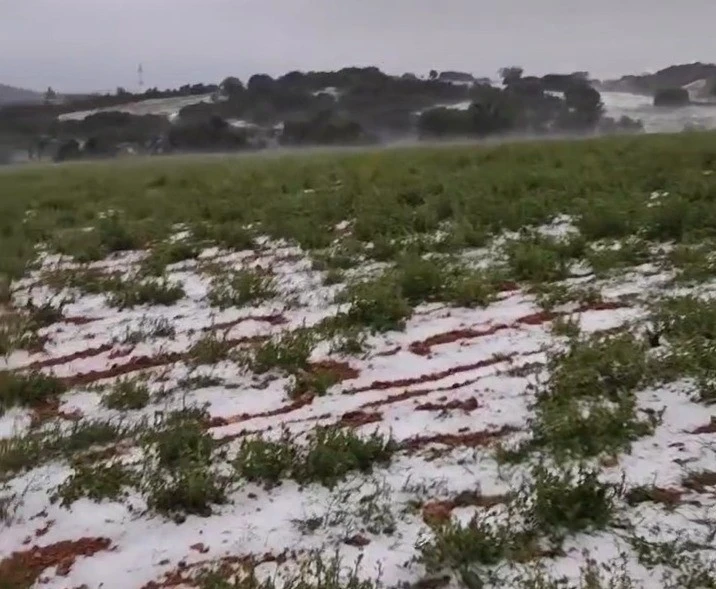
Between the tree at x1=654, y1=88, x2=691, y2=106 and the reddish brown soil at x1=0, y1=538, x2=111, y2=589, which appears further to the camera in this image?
the tree at x1=654, y1=88, x2=691, y2=106

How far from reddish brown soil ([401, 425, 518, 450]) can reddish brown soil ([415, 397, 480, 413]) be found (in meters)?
0.25

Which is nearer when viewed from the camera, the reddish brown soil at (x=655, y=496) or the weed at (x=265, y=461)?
the reddish brown soil at (x=655, y=496)

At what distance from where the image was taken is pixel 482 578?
3.05m

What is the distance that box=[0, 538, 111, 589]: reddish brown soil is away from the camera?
10.4 ft

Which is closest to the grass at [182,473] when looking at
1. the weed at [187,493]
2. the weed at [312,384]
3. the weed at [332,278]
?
the weed at [187,493]

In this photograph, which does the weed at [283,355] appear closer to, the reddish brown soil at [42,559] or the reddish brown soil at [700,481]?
the reddish brown soil at [42,559]

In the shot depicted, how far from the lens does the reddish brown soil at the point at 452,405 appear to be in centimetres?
432

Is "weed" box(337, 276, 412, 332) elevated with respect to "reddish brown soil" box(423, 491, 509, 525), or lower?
elevated

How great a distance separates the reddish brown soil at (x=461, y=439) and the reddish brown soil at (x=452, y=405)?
25 centimetres

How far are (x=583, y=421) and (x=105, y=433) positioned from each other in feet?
7.33

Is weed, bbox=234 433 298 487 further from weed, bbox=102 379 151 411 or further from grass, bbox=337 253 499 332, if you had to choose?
grass, bbox=337 253 499 332

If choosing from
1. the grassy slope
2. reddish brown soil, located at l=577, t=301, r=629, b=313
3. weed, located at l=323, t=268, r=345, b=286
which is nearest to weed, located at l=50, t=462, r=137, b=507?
weed, located at l=323, t=268, r=345, b=286

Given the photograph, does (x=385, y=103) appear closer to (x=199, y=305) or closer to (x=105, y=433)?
(x=199, y=305)

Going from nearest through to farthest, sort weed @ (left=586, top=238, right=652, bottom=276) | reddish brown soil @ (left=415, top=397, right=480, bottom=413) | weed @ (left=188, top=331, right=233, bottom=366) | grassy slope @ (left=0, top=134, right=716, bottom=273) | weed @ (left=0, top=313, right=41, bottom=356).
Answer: reddish brown soil @ (left=415, top=397, right=480, bottom=413), weed @ (left=188, top=331, right=233, bottom=366), weed @ (left=0, top=313, right=41, bottom=356), weed @ (left=586, top=238, right=652, bottom=276), grassy slope @ (left=0, top=134, right=716, bottom=273)
